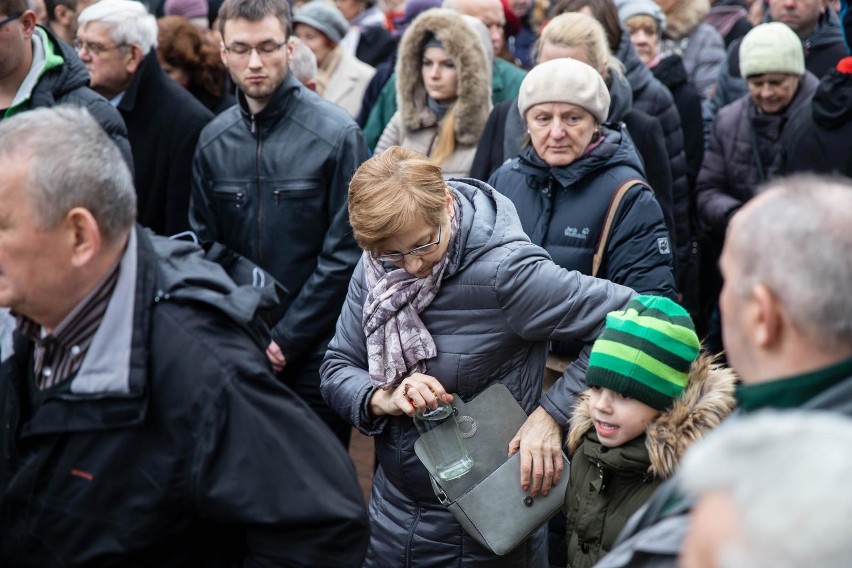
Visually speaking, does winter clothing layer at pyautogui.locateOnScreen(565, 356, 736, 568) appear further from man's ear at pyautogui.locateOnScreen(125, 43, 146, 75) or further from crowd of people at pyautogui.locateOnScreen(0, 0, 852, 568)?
man's ear at pyautogui.locateOnScreen(125, 43, 146, 75)

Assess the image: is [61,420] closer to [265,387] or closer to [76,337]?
[76,337]

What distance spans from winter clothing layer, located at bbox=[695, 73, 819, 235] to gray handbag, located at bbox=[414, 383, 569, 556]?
3.41m

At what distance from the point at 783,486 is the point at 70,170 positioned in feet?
5.16

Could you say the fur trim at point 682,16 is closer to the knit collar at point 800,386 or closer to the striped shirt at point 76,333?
the striped shirt at point 76,333

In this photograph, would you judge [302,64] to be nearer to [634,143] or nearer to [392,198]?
[634,143]

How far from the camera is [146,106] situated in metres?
5.64

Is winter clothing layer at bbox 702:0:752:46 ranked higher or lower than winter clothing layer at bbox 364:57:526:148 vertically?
higher

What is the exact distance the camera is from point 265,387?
7.73 feet

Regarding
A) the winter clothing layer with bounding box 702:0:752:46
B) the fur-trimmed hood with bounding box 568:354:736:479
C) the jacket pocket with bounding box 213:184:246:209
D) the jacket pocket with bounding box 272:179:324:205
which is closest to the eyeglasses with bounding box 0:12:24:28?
the jacket pocket with bounding box 213:184:246:209

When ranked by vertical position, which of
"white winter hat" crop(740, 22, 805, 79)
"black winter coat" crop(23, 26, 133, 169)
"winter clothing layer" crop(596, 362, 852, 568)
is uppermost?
"white winter hat" crop(740, 22, 805, 79)

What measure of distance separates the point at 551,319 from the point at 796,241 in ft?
5.19

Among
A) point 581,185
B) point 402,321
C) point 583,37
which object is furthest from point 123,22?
point 402,321

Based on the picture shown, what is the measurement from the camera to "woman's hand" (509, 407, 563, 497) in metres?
3.41

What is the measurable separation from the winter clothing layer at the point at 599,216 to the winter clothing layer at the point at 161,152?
2004 millimetres
